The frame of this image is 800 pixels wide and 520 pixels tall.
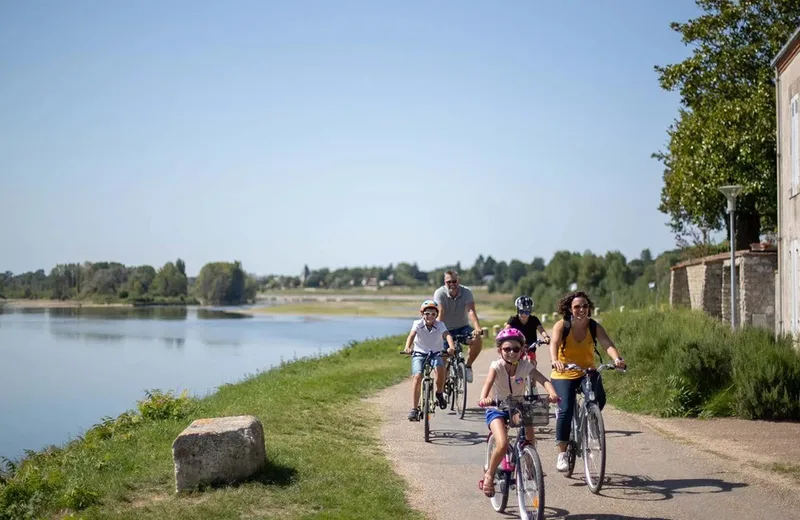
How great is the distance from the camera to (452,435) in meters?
11.5

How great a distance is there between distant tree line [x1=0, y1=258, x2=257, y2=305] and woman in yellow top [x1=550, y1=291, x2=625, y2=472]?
2814 cm

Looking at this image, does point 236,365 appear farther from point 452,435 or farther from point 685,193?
point 452,435

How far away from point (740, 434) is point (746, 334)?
3.72 meters

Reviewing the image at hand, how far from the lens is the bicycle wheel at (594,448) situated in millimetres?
7906

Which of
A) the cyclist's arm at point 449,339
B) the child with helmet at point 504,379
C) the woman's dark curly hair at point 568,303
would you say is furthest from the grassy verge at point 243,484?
the woman's dark curly hair at point 568,303

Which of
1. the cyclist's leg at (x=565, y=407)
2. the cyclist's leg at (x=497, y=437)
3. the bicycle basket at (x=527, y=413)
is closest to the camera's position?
the cyclist's leg at (x=497, y=437)

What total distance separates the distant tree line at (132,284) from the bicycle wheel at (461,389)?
24113 mm

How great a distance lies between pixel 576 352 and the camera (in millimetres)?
8594

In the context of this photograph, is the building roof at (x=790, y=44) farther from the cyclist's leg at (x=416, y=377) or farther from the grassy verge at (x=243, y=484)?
the grassy verge at (x=243, y=484)

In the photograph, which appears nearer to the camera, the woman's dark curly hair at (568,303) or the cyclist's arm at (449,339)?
the woman's dark curly hair at (568,303)

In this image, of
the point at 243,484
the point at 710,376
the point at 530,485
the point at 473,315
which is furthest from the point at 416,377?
the point at 710,376

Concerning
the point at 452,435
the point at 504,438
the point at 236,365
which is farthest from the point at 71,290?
the point at 504,438

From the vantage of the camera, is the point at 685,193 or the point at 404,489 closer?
the point at 404,489

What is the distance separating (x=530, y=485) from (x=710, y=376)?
7480 mm
